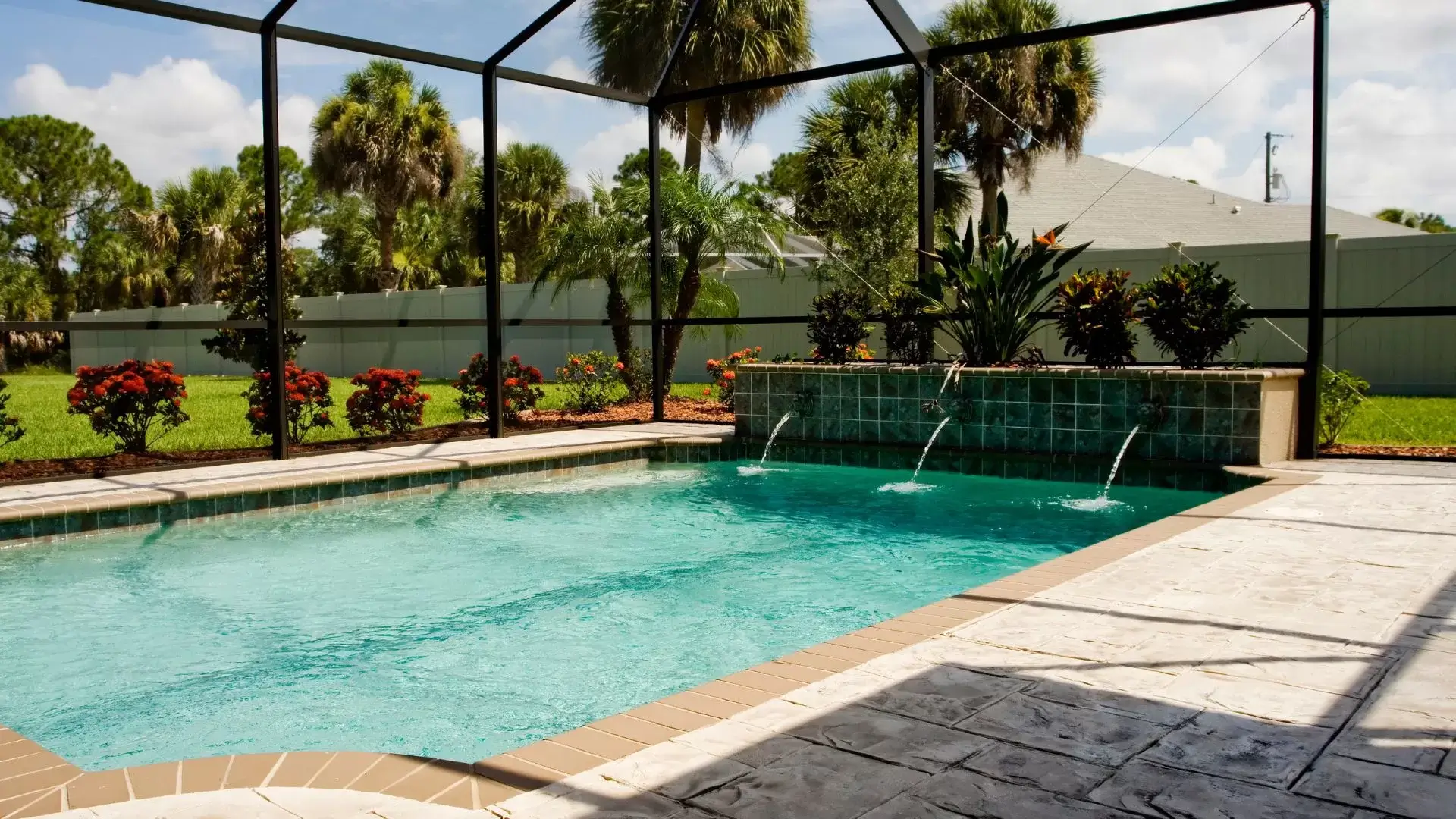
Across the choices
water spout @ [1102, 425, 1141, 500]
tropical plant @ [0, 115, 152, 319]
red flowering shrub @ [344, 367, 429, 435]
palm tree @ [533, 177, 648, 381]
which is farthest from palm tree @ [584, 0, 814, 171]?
tropical plant @ [0, 115, 152, 319]

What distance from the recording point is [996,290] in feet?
27.8

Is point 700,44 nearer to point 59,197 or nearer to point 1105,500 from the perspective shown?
point 1105,500

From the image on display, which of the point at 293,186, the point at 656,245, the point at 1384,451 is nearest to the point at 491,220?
the point at 656,245

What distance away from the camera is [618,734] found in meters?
2.52

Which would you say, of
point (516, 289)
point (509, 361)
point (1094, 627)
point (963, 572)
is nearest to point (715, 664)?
point (1094, 627)

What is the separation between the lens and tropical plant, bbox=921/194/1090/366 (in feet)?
27.7

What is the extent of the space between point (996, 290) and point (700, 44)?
802cm

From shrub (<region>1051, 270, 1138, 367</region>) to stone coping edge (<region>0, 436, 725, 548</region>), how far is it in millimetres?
3523

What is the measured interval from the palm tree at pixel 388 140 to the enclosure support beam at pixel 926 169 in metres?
15.8

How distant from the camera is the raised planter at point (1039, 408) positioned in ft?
23.4

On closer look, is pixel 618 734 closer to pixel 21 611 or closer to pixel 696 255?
pixel 21 611

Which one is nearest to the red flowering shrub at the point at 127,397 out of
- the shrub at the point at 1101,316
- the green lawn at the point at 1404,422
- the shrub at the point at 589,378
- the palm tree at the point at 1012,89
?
the shrub at the point at 589,378

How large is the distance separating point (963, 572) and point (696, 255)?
799 cm

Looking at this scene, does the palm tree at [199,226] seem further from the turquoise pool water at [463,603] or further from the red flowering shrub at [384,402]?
the turquoise pool water at [463,603]
